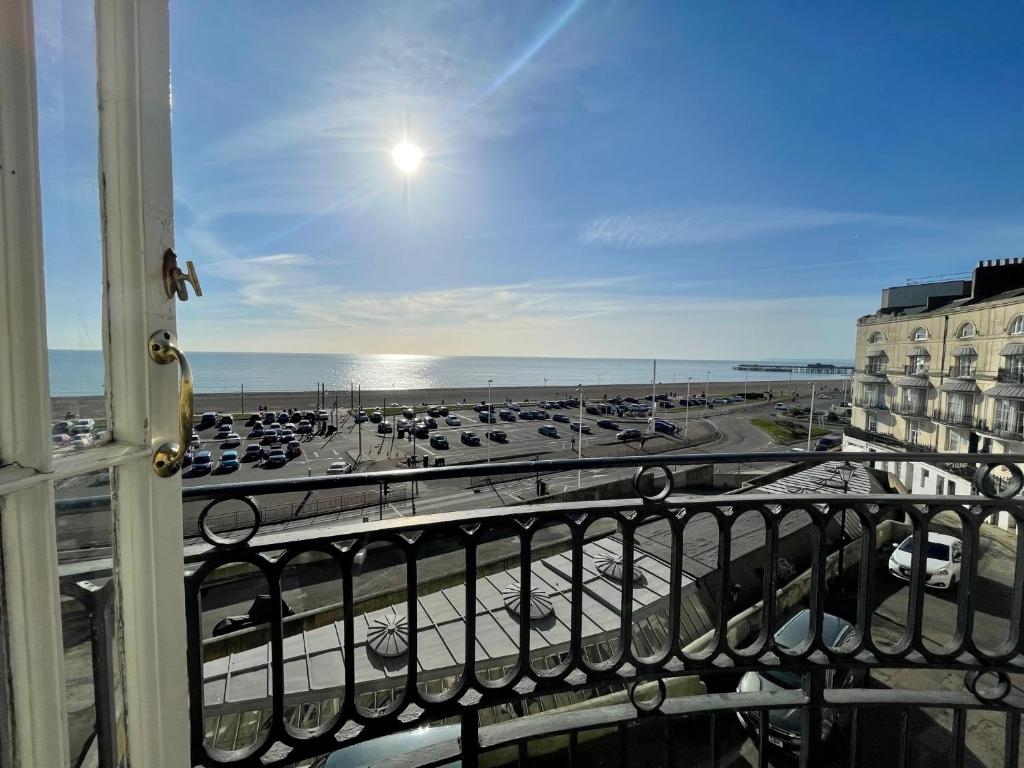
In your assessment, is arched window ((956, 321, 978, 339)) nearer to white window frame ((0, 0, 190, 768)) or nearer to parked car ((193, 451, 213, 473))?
white window frame ((0, 0, 190, 768))

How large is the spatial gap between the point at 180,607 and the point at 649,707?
170 centimetres

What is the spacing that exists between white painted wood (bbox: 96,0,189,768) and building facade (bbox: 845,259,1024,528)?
19.4m

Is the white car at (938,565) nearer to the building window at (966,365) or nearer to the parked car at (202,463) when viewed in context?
the building window at (966,365)

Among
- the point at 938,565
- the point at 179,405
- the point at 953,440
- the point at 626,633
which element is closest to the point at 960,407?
the point at 953,440

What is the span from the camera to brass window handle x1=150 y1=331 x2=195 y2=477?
101cm

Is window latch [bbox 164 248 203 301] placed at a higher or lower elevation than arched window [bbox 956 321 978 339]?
lower

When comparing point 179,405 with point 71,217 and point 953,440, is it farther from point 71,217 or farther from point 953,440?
point 953,440

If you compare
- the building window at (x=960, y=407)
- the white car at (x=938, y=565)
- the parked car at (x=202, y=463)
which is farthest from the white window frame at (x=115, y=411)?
the building window at (x=960, y=407)

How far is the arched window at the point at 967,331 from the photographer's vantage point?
67.3ft

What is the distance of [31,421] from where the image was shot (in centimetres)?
80

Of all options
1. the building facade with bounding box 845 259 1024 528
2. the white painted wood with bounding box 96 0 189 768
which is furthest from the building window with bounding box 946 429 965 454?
the white painted wood with bounding box 96 0 189 768

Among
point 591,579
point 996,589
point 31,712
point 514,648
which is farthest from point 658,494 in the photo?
point 996,589

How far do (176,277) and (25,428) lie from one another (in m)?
0.41

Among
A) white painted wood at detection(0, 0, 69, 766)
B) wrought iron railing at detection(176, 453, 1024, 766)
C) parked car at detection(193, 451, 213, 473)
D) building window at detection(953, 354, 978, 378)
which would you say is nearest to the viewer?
white painted wood at detection(0, 0, 69, 766)
